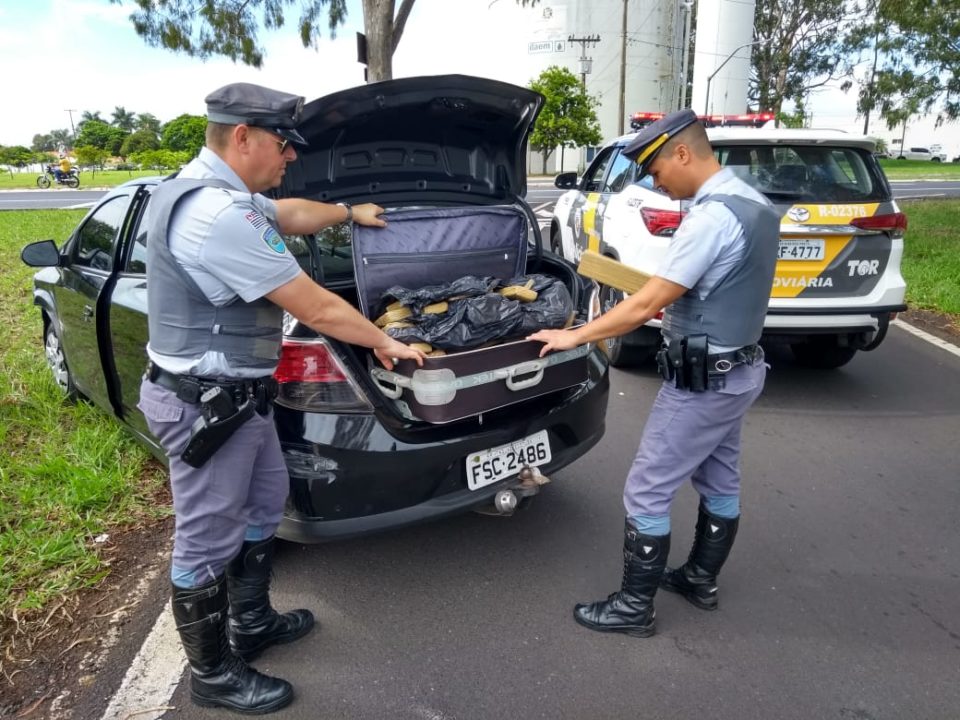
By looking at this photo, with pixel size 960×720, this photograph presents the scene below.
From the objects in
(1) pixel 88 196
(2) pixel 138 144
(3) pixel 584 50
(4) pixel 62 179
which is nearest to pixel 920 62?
(1) pixel 88 196

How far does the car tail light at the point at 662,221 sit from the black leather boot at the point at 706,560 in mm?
2284

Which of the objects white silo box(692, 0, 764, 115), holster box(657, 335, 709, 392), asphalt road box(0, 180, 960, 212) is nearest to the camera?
holster box(657, 335, 709, 392)

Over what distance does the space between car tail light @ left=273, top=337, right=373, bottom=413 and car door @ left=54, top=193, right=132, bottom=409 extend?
4.98ft

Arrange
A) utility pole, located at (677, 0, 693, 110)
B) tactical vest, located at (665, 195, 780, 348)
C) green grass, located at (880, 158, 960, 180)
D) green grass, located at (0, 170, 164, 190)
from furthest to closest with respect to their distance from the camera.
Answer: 1. utility pole, located at (677, 0, 693, 110)
2. green grass, located at (880, 158, 960, 180)
3. green grass, located at (0, 170, 164, 190)
4. tactical vest, located at (665, 195, 780, 348)

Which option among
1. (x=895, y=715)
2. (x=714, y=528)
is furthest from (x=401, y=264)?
(x=895, y=715)

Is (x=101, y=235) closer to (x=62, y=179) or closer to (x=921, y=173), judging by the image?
(x=62, y=179)

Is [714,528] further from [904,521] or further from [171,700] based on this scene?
[171,700]

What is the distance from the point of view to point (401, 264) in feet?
10.2

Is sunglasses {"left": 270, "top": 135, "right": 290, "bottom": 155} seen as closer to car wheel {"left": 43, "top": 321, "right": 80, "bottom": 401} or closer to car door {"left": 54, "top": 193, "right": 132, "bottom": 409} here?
car door {"left": 54, "top": 193, "right": 132, "bottom": 409}

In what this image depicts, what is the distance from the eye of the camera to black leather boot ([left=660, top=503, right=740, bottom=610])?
8.87ft

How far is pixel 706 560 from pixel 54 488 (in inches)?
120

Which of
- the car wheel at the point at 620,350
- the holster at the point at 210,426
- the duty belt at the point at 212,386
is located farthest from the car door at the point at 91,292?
the car wheel at the point at 620,350

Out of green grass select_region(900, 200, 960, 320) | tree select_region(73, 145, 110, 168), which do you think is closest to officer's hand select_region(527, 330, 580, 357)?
green grass select_region(900, 200, 960, 320)

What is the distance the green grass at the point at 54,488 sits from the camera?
2.93m
